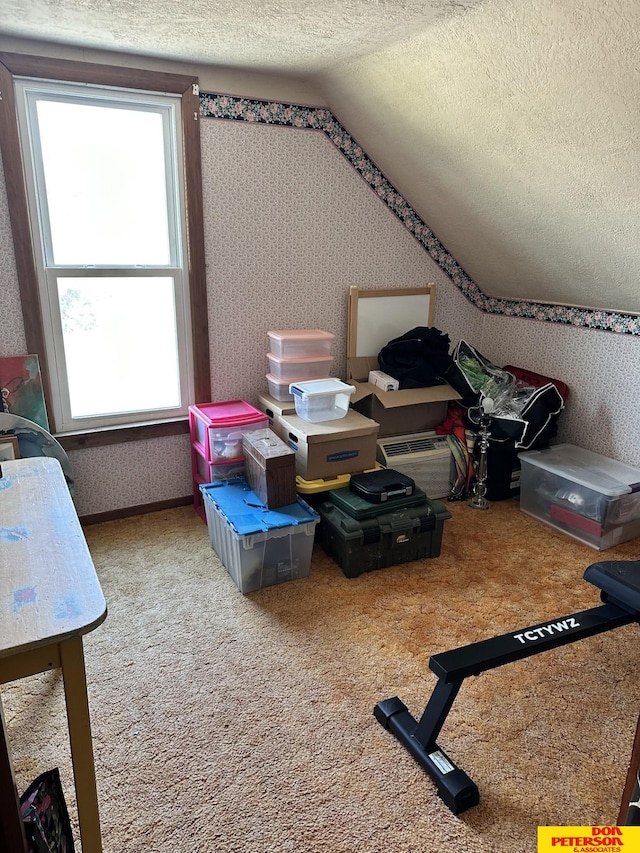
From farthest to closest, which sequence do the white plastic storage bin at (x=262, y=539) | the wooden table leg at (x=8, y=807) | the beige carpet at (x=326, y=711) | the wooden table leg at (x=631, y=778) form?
the white plastic storage bin at (x=262, y=539)
the beige carpet at (x=326, y=711)
the wooden table leg at (x=631, y=778)
the wooden table leg at (x=8, y=807)

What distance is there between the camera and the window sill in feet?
9.34

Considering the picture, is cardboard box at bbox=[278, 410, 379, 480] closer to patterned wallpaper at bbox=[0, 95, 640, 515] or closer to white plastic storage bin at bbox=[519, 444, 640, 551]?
patterned wallpaper at bbox=[0, 95, 640, 515]

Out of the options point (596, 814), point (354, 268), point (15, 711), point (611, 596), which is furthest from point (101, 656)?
point (354, 268)

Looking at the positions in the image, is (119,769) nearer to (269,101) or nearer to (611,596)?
(611,596)

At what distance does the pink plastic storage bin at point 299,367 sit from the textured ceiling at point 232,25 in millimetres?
1359

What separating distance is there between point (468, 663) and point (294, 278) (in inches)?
88.2

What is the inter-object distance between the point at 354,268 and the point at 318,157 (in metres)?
0.62

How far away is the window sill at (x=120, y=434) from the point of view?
9.34 ft

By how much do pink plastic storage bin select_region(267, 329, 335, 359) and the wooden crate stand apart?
23.6 inches

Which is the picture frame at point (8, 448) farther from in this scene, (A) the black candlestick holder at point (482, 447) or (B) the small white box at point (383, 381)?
(A) the black candlestick holder at point (482, 447)

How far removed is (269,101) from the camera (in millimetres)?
2873

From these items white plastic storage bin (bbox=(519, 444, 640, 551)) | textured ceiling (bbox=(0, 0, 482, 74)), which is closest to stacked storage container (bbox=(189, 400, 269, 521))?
white plastic storage bin (bbox=(519, 444, 640, 551))

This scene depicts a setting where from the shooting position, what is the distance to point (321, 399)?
2.82 metres

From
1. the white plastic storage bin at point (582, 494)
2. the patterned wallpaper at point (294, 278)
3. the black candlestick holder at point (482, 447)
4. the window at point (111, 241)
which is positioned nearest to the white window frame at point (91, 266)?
the window at point (111, 241)
